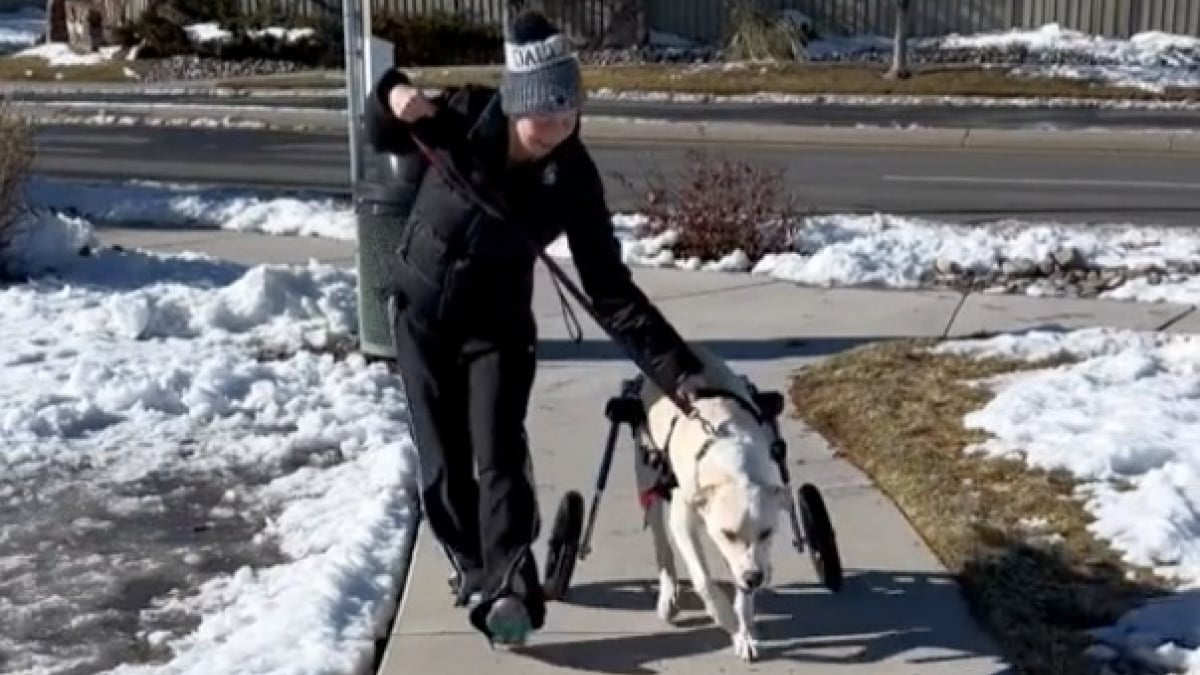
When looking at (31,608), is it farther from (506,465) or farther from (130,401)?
(130,401)

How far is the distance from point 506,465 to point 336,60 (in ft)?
91.7

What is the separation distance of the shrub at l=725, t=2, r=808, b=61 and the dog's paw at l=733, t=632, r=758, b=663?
25.1m

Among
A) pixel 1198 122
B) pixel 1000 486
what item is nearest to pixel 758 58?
pixel 1198 122

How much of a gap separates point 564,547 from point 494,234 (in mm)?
1098

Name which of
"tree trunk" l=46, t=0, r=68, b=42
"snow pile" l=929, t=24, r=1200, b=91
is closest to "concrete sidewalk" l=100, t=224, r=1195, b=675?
"snow pile" l=929, t=24, r=1200, b=91

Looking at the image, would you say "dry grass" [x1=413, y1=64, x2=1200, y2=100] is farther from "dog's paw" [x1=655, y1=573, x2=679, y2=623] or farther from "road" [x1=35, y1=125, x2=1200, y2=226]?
"dog's paw" [x1=655, y1=573, x2=679, y2=623]

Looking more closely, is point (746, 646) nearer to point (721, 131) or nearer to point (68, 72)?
point (721, 131)

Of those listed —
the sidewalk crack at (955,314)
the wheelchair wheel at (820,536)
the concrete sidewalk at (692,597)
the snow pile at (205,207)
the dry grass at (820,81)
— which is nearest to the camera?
the concrete sidewalk at (692,597)

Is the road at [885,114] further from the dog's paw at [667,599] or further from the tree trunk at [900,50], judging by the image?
the dog's paw at [667,599]

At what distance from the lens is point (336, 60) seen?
3300 centimetres

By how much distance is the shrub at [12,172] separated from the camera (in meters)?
11.1

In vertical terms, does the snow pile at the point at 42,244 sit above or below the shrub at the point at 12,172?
below

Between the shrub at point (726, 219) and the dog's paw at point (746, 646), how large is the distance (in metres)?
6.34

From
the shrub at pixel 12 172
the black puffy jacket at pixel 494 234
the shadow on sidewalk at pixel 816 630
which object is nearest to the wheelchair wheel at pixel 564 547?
the shadow on sidewalk at pixel 816 630
